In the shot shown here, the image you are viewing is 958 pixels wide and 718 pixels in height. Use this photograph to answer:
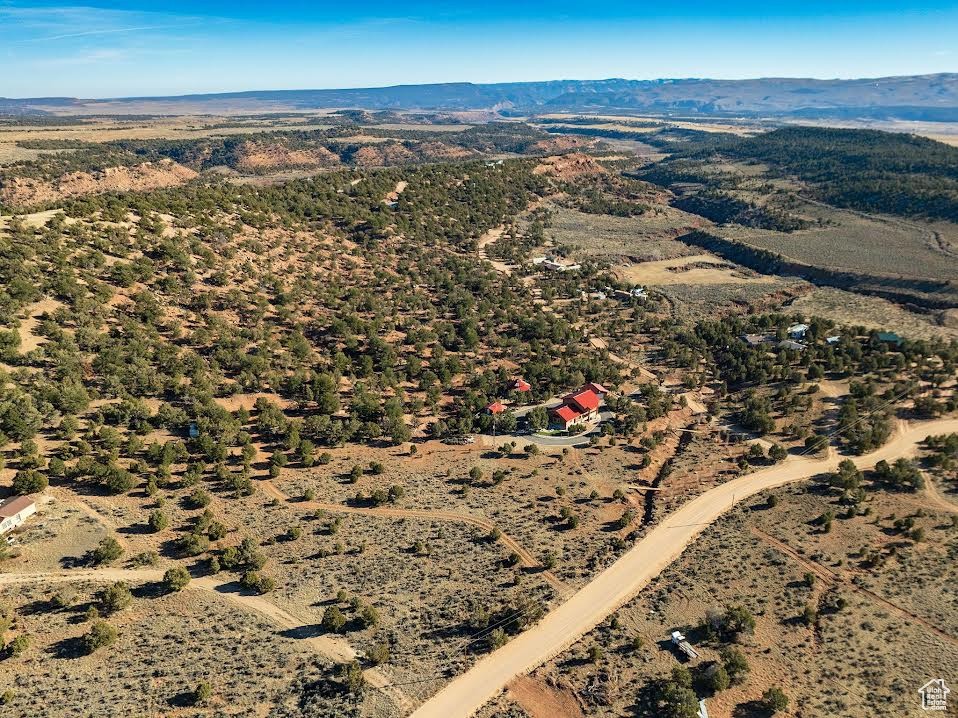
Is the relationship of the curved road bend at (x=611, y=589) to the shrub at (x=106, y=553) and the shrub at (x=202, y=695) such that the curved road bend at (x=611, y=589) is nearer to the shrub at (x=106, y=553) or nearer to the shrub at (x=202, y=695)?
the shrub at (x=202, y=695)

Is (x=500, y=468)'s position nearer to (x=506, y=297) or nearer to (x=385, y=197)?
(x=506, y=297)

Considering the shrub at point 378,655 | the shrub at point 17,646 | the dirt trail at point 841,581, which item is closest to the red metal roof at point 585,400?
the dirt trail at point 841,581

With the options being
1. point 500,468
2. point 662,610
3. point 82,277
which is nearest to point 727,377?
point 500,468

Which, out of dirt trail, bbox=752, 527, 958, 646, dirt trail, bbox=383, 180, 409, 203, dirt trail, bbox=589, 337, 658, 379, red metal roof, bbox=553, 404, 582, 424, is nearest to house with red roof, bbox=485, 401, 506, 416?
red metal roof, bbox=553, 404, 582, 424

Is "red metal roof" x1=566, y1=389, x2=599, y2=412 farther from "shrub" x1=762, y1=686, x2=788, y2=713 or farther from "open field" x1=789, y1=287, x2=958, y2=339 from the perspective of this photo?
"open field" x1=789, y1=287, x2=958, y2=339

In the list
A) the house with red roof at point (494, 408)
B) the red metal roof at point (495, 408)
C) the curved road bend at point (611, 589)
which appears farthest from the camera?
the red metal roof at point (495, 408)

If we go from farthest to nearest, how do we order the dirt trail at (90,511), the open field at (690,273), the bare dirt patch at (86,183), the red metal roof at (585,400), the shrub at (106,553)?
1. the bare dirt patch at (86,183)
2. the open field at (690,273)
3. the red metal roof at (585,400)
4. the dirt trail at (90,511)
5. the shrub at (106,553)

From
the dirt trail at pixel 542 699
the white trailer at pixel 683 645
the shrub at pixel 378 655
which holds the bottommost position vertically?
the dirt trail at pixel 542 699
